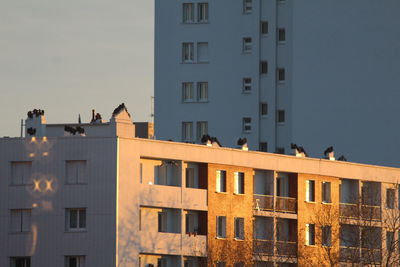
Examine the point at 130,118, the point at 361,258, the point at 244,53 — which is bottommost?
the point at 361,258

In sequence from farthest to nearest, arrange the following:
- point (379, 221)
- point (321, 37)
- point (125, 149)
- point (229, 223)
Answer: point (321, 37)
point (379, 221)
point (229, 223)
point (125, 149)

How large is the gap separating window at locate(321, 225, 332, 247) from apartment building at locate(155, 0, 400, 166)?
1460 cm

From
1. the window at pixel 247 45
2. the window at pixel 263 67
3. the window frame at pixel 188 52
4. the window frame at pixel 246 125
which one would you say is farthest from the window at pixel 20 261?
the window at pixel 247 45

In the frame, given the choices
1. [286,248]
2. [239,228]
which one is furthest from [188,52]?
[239,228]

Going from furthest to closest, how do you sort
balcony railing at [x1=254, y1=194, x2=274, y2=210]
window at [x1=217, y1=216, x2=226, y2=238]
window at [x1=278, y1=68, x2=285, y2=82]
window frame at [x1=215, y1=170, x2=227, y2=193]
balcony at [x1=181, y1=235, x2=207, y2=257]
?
window at [x1=278, y1=68, x2=285, y2=82]
balcony railing at [x1=254, y1=194, x2=274, y2=210]
window frame at [x1=215, y1=170, x2=227, y2=193]
window at [x1=217, y1=216, x2=226, y2=238]
balcony at [x1=181, y1=235, x2=207, y2=257]

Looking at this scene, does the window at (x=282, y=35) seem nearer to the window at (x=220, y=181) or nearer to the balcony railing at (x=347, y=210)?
the balcony railing at (x=347, y=210)

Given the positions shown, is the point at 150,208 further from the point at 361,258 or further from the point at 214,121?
the point at 214,121

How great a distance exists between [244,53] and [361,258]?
2969cm

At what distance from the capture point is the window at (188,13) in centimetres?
12962

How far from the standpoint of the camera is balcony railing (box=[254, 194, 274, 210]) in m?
105

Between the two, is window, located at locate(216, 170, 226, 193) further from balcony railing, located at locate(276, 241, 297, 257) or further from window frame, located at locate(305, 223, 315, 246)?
window frame, located at locate(305, 223, 315, 246)

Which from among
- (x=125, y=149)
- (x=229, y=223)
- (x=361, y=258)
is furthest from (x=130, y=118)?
(x=361, y=258)

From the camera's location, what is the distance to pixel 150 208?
97.6 metres

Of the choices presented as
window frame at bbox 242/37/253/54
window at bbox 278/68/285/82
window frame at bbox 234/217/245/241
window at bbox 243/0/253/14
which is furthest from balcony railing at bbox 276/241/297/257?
window at bbox 243/0/253/14
